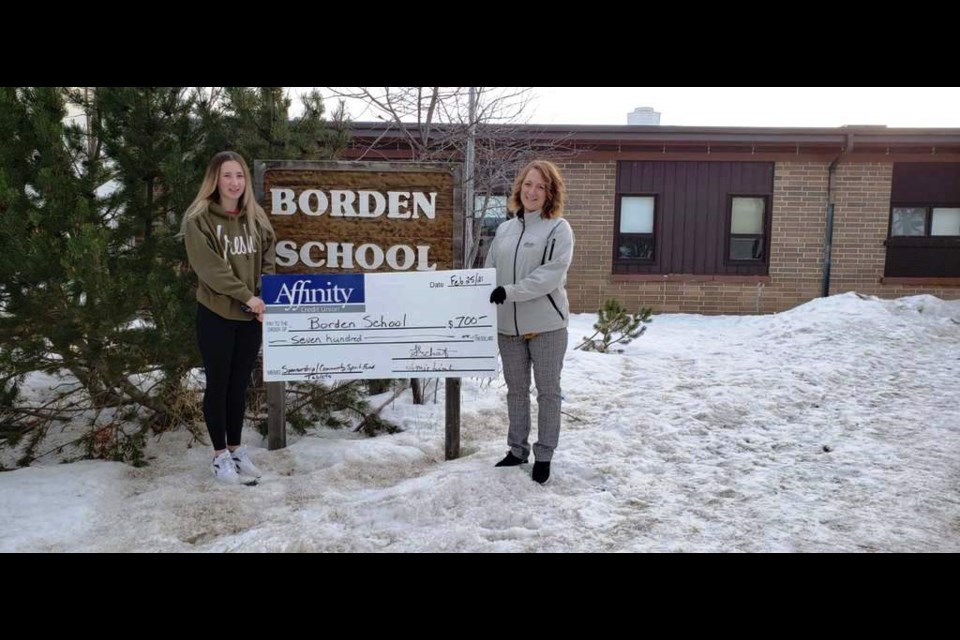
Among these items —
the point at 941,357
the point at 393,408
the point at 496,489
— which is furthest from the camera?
the point at 941,357

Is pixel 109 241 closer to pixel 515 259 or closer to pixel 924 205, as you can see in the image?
pixel 515 259

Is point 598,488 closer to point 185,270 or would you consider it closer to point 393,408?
point 393,408

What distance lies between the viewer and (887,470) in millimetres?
4504

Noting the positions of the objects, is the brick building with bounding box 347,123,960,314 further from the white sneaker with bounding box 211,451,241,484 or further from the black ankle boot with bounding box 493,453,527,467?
the white sneaker with bounding box 211,451,241,484

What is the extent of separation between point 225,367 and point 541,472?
2.03 metres

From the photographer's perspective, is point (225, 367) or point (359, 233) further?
point (359, 233)

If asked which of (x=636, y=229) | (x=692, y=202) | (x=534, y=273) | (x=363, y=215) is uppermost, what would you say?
(x=692, y=202)

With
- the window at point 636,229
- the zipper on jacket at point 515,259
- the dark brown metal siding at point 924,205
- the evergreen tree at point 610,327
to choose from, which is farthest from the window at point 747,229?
the zipper on jacket at point 515,259

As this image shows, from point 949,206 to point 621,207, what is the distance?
6.59 metres

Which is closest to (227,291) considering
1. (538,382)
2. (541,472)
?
(538,382)

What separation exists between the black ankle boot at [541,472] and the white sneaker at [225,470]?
5.95ft

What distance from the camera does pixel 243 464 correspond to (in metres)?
4.14

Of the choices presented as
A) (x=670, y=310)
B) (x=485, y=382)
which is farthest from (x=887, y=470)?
(x=670, y=310)

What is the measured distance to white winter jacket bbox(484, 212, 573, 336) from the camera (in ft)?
13.0
